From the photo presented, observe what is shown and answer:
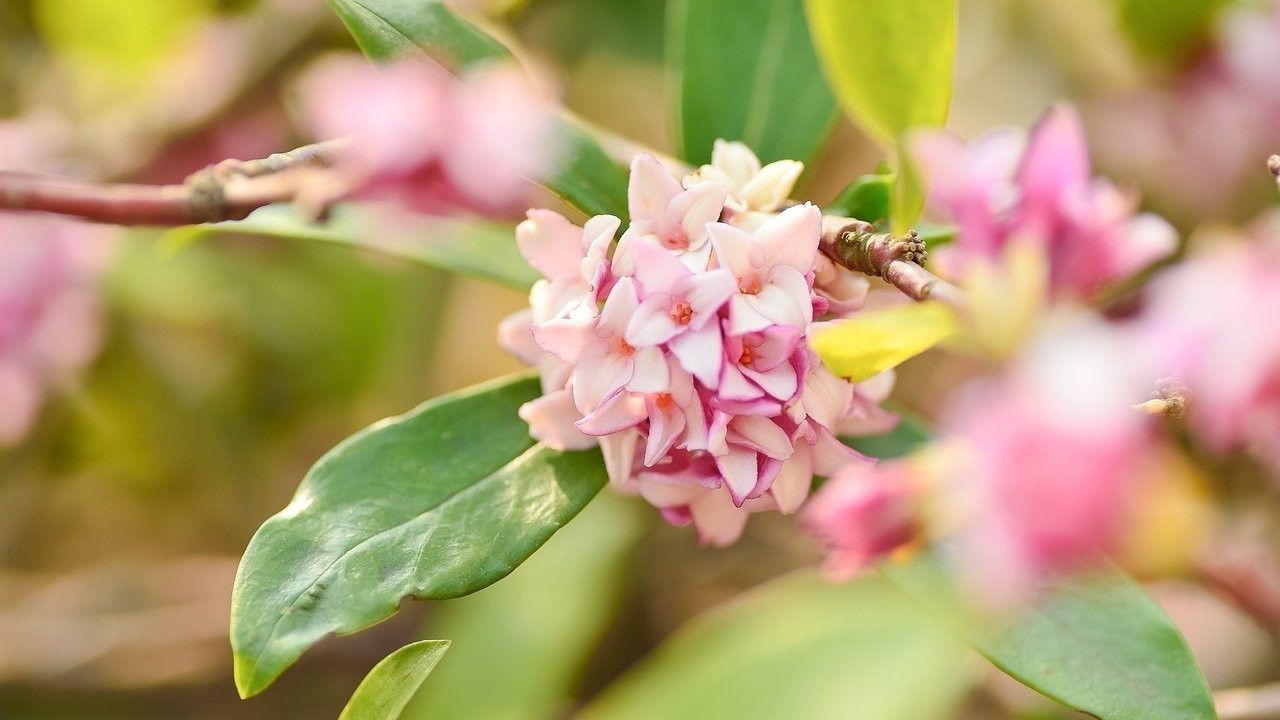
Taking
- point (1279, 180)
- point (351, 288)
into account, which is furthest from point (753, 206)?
point (351, 288)

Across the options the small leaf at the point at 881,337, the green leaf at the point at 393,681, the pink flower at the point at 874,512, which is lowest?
the green leaf at the point at 393,681

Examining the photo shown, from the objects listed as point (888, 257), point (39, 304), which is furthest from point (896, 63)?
point (39, 304)

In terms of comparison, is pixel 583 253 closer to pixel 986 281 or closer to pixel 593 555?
pixel 986 281

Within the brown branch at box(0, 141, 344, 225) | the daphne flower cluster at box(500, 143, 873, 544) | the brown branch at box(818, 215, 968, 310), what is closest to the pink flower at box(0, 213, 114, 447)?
the brown branch at box(0, 141, 344, 225)

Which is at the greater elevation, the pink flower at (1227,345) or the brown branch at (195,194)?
the pink flower at (1227,345)

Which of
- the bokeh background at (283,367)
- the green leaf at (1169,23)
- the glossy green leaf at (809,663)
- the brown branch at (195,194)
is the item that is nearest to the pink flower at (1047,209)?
the brown branch at (195,194)

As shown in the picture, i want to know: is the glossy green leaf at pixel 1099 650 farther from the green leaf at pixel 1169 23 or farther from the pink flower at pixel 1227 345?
the green leaf at pixel 1169 23

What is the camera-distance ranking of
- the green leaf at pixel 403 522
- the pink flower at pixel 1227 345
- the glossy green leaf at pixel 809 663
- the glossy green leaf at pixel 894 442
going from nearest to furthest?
1. the pink flower at pixel 1227 345
2. the green leaf at pixel 403 522
3. the glossy green leaf at pixel 894 442
4. the glossy green leaf at pixel 809 663

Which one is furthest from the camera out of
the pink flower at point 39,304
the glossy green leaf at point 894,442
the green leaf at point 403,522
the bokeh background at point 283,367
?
the bokeh background at point 283,367
